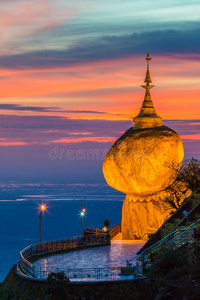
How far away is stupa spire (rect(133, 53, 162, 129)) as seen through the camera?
2165 inches

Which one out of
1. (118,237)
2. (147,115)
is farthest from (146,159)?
(118,237)

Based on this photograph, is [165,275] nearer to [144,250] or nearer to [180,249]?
[180,249]

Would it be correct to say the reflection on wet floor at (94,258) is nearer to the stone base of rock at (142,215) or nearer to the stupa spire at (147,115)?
the stone base of rock at (142,215)

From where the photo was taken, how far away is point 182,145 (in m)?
54.4

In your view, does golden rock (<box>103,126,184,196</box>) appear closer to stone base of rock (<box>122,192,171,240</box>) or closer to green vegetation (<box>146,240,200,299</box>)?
stone base of rock (<box>122,192,171,240</box>)

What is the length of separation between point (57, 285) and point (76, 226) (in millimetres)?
145530

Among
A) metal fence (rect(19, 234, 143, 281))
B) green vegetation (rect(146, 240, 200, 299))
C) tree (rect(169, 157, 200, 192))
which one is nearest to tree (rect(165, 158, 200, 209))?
tree (rect(169, 157, 200, 192))

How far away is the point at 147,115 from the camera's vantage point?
5569 centimetres

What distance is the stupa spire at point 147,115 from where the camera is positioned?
55.0m

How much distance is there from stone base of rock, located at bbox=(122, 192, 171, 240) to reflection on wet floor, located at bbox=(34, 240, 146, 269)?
11731 mm

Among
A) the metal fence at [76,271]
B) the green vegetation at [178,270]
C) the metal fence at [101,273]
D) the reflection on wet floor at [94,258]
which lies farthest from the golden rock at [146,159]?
the green vegetation at [178,270]

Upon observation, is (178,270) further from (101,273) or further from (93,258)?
(93,258)

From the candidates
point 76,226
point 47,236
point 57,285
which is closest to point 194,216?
point 57,285

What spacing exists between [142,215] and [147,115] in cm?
913
